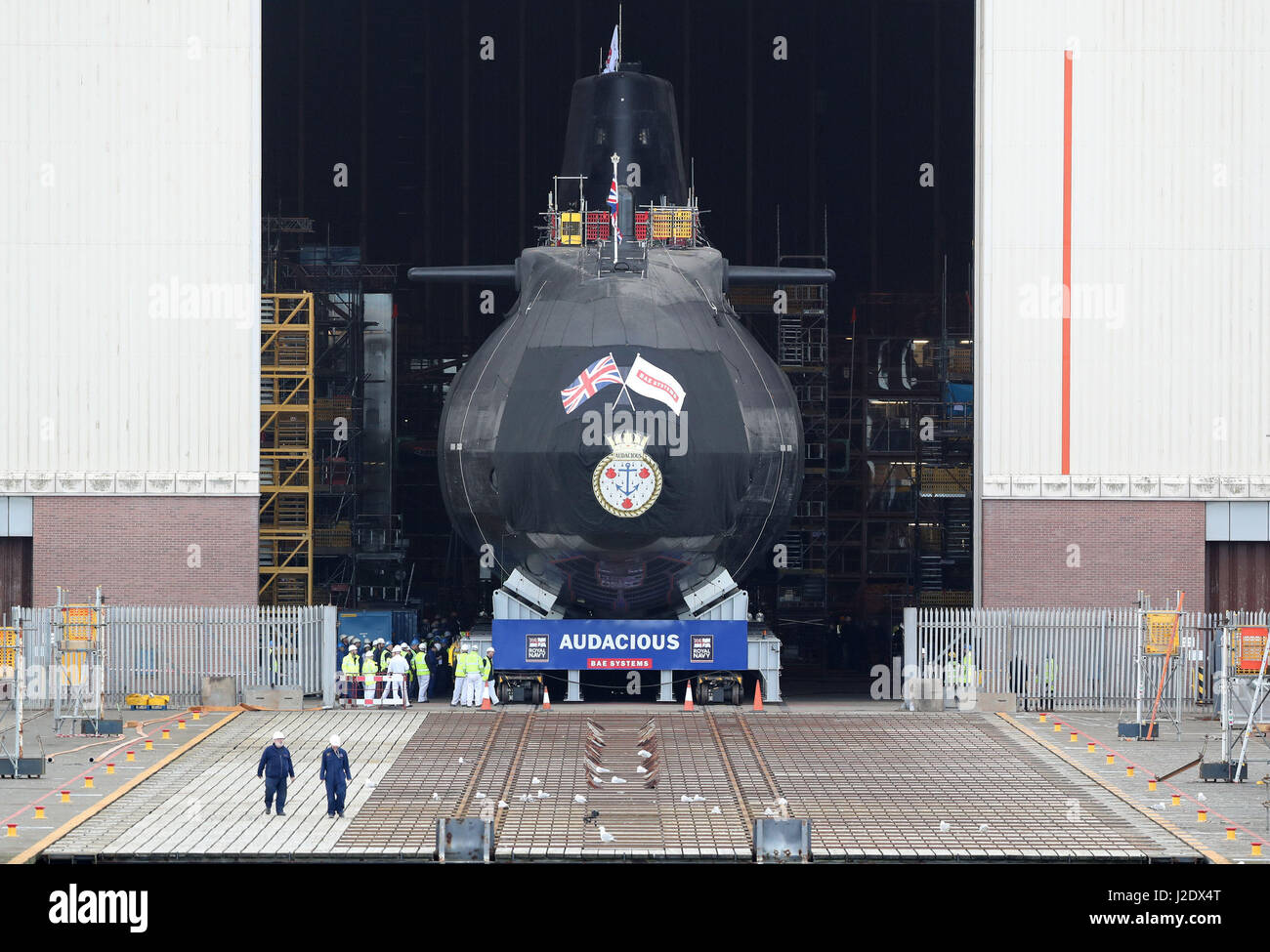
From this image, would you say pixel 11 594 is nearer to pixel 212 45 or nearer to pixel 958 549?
pixel 212 45

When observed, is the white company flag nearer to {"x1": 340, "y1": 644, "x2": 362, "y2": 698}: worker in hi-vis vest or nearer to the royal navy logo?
the royal navy logo

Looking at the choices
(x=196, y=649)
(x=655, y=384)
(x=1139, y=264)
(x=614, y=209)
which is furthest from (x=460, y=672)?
(x=1139, y=264)

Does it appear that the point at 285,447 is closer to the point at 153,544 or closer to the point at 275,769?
the point at 153,544

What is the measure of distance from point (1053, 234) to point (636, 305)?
9451 mm

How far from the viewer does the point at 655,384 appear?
35.2 metres

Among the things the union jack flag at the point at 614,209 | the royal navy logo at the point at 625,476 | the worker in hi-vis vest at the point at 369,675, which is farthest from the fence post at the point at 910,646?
the worker in hi-vis vest at the point at 369,675

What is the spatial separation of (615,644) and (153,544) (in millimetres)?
10260

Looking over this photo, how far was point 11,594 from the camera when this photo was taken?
40.6 m

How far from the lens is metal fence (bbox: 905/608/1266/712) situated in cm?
3844

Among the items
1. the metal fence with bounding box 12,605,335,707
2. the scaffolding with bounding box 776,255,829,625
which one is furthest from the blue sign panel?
the scaffolding with bounding box 776,255,829,625

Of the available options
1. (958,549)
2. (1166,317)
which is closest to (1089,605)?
(1166,317)

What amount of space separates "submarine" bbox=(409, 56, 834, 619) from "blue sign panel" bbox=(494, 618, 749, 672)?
1.74 feet

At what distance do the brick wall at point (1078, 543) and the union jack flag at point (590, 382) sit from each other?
9385mm

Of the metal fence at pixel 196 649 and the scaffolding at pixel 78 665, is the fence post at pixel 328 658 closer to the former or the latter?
the metal fence at pixel 196 649
